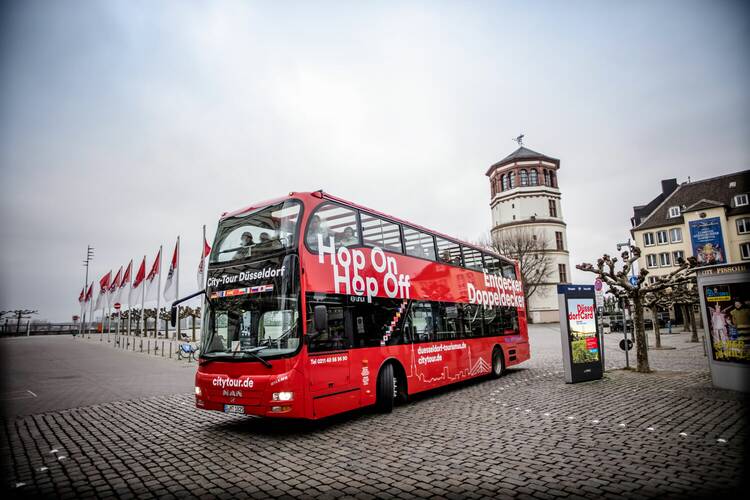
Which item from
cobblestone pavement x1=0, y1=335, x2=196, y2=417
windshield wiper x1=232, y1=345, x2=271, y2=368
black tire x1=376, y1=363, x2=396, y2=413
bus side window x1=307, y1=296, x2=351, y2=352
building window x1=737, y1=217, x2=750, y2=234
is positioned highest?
building window x1=737, y1=217, x2=750, y2=234

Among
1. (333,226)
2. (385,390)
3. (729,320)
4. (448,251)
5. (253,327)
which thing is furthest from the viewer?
(448,251)

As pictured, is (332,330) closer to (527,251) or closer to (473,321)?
(473,321)

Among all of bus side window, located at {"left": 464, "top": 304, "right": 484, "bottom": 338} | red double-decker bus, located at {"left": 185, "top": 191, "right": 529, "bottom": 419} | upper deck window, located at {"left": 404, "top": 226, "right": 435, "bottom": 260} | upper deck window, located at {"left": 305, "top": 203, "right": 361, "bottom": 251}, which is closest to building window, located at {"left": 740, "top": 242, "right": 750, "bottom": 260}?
bus side window, located at {"left": 464, "top": 304, "right": 484, "bottom": 338}

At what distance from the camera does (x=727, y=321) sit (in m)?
9.76

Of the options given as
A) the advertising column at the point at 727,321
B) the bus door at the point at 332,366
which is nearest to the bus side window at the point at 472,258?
the bus door at the point at 332,366

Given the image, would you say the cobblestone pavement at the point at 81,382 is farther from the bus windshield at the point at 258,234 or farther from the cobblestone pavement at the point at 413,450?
the bus windshield at the point at 258,234

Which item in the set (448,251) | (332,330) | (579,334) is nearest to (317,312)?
(332,330)

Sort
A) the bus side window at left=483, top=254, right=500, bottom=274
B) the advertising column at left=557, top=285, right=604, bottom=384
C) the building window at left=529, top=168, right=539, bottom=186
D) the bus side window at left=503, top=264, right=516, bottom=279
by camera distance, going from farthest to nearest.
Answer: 1. the building window at left=529, top=168, right=539, bottom=186
2. the bus side window at left=503, top=264, right=516, bottom=279
3. the bus side window at left=483, top=254, right=500, bottom=274
4. the advertising column at left=557, top=285, right=604, bottom=384

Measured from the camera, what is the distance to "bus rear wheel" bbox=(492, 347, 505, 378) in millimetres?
13172

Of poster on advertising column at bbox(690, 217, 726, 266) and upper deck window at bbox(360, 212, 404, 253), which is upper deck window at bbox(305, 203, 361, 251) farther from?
poster on advertising column at bbox(690, 217, 726, 266)

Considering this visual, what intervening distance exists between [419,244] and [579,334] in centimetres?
587

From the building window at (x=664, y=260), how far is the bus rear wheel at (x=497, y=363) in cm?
5214

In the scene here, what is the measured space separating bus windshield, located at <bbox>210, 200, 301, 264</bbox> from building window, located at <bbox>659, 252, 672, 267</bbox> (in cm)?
6073

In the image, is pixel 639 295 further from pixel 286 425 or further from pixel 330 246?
pixel 286 425
